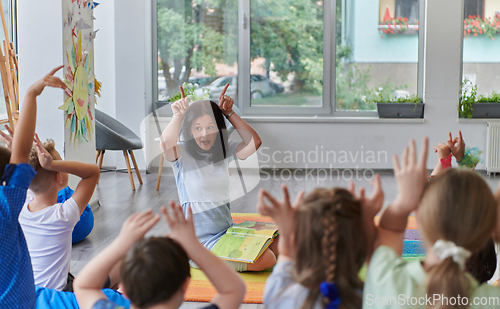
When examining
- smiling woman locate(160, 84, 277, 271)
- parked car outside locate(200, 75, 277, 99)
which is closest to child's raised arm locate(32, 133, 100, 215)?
smiling woman locate(160, 84, 277, 271)

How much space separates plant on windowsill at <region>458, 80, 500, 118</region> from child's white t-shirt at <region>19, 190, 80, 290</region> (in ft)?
15.9

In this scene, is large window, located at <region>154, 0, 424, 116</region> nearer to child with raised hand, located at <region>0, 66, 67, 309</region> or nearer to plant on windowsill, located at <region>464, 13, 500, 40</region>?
plant on windowsill, located at <region>464, 13, 500, 40</region>

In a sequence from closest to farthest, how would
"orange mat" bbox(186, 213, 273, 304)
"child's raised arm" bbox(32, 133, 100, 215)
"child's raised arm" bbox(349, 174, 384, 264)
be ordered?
"child's raised arm" bbox(349, 174, 384, 264), "child's raised arm" bbox(32, 133, 100, 215), "orange mat" bbox(186, 213, 273, 304)

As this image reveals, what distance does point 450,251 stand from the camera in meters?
0.91

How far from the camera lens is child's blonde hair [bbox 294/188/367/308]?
0.89 meters

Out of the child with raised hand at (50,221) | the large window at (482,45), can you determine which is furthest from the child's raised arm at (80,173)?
the large window at (482,45)

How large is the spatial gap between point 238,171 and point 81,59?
2.41 metres

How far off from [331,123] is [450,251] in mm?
4670

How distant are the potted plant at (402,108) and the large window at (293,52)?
0.22 m

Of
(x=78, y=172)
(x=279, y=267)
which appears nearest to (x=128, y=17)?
(x=78, y=172)

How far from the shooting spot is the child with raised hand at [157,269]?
909 millimetres

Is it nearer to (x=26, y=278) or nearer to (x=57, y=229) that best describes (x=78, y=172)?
(x=57, y=229)

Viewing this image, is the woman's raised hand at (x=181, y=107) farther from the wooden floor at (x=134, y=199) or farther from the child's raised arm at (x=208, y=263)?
the child's raised arm at (x=208, y=263)

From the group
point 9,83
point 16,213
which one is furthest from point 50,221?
point 9,83
